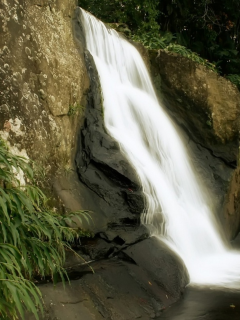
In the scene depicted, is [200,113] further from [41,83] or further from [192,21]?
[192,21]

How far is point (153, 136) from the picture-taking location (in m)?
7.32

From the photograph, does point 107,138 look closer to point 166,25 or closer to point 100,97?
point 100,97

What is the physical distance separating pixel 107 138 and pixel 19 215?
3.01 metres

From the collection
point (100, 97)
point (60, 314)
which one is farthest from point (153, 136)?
point (60, 314)

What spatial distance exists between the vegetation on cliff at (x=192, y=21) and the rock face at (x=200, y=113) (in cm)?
404

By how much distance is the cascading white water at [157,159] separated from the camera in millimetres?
5918

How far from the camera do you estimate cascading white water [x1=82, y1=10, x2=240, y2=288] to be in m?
5.92

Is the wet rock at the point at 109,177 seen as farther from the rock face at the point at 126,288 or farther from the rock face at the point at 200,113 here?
the rock face at the point at 200,113

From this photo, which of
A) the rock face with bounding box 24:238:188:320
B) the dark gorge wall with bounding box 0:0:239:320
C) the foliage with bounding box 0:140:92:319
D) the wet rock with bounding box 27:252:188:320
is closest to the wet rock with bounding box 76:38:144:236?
the dark gorge wall with bounding box 0:0:239:320

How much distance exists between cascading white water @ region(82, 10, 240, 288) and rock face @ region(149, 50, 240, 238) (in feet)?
1.29

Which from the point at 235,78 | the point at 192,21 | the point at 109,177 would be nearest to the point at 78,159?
the point at 109,177

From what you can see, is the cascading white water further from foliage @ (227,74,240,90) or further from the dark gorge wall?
foliage @ (227,74,240,90)

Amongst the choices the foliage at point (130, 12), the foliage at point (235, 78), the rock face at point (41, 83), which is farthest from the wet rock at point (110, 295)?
the foliage at point (130, 12)

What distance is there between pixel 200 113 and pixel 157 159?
2.22m
